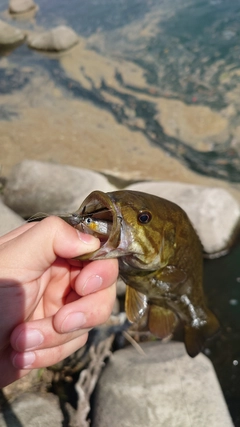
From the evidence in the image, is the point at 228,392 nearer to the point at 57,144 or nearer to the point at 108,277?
the point at 108,277

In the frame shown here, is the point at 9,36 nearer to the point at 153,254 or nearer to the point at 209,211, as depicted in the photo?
the point at 209,211

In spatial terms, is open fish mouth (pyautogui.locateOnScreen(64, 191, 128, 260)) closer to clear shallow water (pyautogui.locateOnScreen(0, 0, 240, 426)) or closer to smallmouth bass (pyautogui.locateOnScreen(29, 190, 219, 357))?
smallmouth bass (pyautogui.locateOnScreen(29, 190, 219, 357))

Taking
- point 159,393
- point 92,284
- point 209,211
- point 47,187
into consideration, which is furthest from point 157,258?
point 47,187

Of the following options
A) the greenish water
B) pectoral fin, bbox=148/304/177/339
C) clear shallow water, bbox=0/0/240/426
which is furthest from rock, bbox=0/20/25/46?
pectoral fin, bbox=148/304/177/339

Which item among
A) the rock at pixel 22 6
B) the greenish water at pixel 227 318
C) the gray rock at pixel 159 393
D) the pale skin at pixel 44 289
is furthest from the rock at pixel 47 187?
the rock at pixel 22 6

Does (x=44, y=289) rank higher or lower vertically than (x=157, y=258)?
lower

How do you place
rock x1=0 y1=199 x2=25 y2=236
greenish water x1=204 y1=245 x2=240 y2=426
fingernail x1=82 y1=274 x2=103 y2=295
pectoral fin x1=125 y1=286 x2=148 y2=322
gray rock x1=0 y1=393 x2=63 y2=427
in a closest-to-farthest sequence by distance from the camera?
1. fingernail x1=82 y1=274 x2=103 y2=295
2. pectoral fin x1=125 y1=286 x2=148 y2=322
3. gray rock x1=0 y1=393 x2=63 y2=427
4. greenish water x1=204 y1=245 x2=240 y2=426
5. rock x1=0 y1=199 x2=25 y2=236

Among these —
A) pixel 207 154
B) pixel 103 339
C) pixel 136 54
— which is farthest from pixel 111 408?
pixel 136 54

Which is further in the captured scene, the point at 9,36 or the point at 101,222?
the point at 9,36
